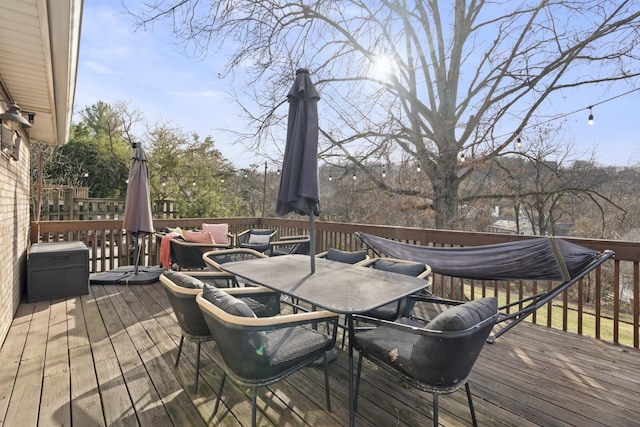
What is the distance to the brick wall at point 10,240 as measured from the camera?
294cm

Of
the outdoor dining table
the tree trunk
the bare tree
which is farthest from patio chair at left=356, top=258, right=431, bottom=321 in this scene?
the tree trunk

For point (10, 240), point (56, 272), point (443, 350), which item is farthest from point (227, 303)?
point (56, 272)

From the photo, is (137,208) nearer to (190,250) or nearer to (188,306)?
(190,250)

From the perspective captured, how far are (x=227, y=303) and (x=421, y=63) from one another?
929 cm

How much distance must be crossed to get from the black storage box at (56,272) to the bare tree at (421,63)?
5192 mm

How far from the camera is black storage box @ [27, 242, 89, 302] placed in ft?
13.2

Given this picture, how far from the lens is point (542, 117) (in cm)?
816

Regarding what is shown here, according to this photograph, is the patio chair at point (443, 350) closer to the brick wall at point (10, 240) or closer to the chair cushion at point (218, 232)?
the brick wall at point (10, 240)

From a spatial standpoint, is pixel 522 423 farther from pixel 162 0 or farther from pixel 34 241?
pixel 162 0

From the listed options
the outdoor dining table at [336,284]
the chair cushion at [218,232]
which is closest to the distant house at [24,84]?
the outdoor dining table at [336,284]

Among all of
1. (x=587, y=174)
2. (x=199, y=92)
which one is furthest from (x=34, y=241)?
(x=587, y=174)

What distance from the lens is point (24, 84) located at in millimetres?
3256

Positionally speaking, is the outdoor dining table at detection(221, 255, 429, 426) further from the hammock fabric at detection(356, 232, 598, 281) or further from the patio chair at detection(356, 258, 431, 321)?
the hammock fabric at detection(356, 232, 598, 281)

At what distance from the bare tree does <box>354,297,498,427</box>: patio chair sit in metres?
7.46
